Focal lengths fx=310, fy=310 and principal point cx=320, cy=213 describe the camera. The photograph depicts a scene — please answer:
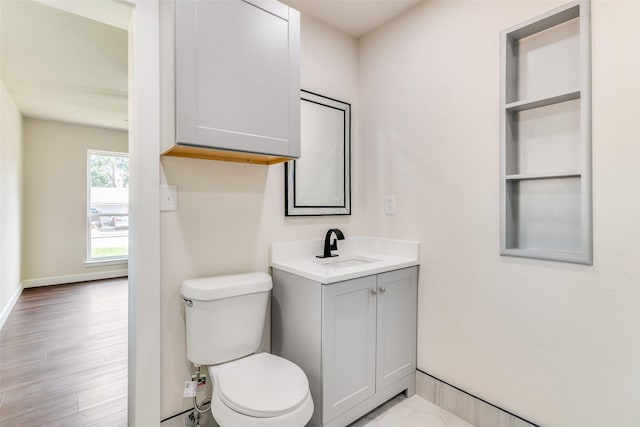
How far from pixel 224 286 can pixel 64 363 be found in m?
1.92

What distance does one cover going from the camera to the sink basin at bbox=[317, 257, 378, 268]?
1936 mm

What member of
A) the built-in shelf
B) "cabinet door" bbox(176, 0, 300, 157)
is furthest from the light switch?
the built-in shelf

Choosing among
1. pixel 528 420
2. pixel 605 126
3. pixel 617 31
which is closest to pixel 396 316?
pixel 528 420

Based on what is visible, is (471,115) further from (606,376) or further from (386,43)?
(606,376)

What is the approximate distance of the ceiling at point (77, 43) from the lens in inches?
76.2

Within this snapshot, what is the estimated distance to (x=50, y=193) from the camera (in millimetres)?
4703

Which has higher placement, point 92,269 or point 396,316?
point 396,316

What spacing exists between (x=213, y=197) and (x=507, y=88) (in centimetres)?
161

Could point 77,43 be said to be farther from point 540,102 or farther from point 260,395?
A: point 540,102

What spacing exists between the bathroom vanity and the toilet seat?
186 millimetres

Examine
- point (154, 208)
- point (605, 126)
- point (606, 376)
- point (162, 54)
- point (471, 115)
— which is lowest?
point (606, 376)

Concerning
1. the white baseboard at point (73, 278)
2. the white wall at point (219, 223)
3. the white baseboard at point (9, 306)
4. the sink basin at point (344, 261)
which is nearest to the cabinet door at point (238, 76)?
the white wall at point (219, 223)

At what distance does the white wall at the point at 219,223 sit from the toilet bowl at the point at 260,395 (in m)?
0.28

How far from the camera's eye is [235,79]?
4.46 ft
